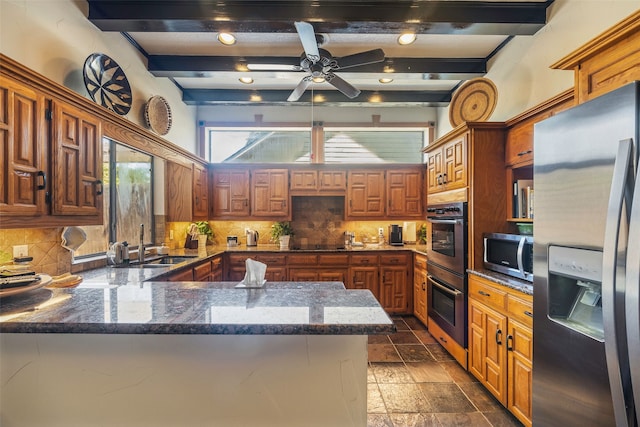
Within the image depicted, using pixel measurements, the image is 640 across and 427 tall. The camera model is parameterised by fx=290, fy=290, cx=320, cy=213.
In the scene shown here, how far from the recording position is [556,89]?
2473 mm

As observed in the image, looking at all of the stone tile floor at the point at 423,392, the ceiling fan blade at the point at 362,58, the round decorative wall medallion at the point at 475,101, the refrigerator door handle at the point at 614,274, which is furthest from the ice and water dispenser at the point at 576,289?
the round decorative wall medallion at the point at 475,101

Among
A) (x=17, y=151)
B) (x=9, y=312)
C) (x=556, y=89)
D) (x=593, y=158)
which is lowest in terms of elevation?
(x=9, y=312)

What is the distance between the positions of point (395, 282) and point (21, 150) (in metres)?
3.94

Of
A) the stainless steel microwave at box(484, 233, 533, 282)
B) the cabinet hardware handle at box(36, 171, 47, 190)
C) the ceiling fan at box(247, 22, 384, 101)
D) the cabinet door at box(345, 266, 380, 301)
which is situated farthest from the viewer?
the cabinet door at box(345, 266, 380, 301)

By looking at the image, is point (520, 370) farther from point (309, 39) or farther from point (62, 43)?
point (62, 43)

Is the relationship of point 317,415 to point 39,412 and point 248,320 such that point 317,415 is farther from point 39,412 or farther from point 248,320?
point 39,412

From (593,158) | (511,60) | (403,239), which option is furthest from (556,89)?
(403,239)

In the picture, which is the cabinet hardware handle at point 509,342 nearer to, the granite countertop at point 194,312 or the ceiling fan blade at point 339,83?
the granite countertop at point 194,312

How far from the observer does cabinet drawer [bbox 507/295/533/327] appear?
1.85m

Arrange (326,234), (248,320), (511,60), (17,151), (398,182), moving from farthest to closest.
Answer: (326,234)
(398,182)
(511,60)
(17,151)
(248,320)

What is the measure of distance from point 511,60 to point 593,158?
2479 mm

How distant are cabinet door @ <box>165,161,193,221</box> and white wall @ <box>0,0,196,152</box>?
73cm

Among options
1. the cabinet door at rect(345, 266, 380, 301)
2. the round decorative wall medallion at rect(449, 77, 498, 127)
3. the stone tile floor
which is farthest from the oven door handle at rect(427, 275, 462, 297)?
the round decorative wall medallion at rect(449, 77, 498, 127)

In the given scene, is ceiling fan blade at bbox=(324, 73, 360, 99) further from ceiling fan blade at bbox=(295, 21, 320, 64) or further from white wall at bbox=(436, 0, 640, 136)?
white wall at bbox=(436, 0, 640, 136)
